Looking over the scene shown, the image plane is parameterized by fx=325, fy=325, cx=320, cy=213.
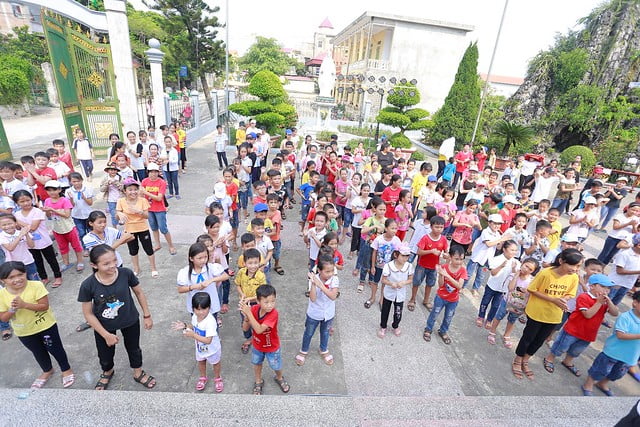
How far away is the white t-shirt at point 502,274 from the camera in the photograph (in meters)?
4.19

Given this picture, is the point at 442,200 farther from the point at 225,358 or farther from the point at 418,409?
the point at 225,358

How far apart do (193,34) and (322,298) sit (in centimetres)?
3163

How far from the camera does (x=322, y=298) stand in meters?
3.51

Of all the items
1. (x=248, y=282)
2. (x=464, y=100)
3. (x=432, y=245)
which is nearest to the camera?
(x=248, y=282)

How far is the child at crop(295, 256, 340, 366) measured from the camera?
3.38m

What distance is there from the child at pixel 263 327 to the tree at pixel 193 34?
26.0m

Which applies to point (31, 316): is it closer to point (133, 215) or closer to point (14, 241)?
point (14, 241)

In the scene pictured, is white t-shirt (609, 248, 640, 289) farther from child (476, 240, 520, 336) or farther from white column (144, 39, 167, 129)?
white column (144, 39, 167, 129)

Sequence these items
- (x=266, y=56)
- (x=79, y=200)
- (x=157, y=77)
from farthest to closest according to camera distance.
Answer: (x=266, y=56), (x=157, y=77), (x=79, y=200)

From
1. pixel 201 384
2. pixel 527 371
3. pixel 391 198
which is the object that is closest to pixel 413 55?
pixel 391 198

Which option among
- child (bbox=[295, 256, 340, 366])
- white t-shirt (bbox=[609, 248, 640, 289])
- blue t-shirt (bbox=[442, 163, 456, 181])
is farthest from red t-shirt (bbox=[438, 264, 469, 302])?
blue t-shirt (bbox=[442, 163, 456, 181])

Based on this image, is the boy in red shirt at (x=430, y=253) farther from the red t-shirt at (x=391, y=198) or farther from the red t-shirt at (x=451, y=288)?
the red t-shirt at (x=391, y=198)

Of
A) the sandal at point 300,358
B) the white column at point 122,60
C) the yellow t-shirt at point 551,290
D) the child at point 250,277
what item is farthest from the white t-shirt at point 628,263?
the white column at point 122,60

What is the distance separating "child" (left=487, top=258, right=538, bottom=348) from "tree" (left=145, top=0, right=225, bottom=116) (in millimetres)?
26203
